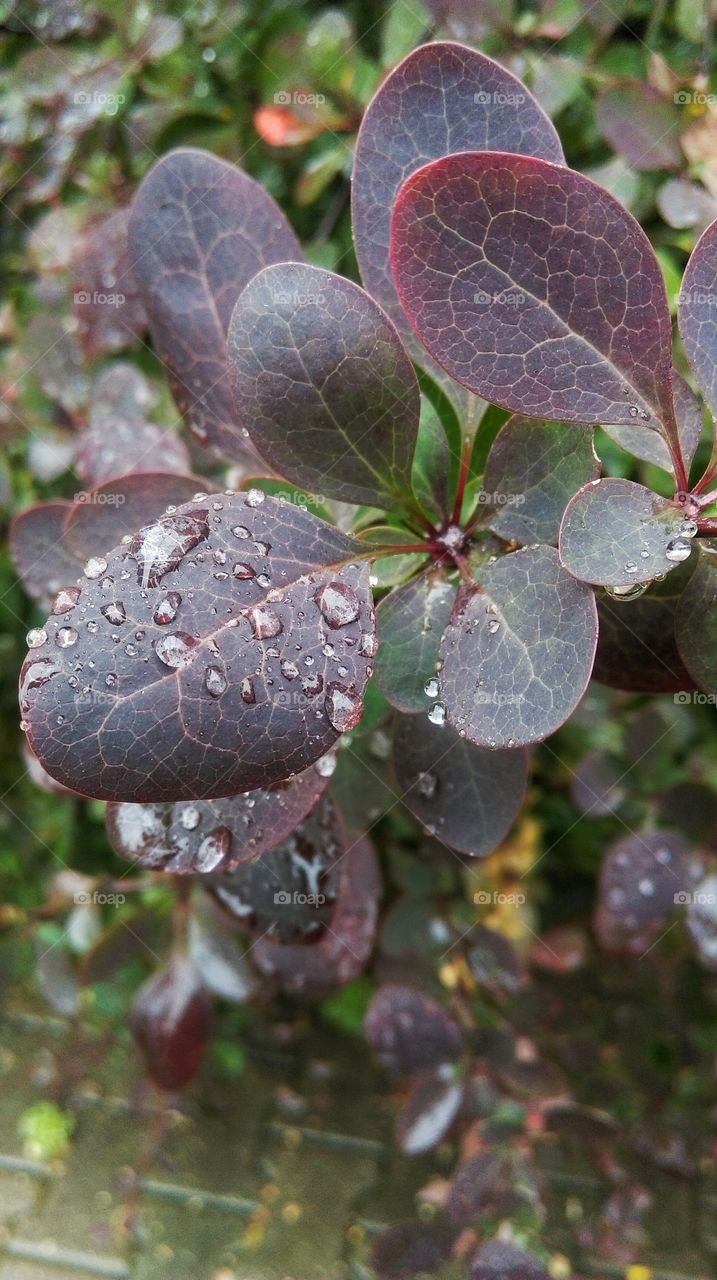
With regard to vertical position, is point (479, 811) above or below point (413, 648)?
below

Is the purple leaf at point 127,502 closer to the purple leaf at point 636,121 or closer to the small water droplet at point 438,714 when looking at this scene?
the small water droplet at point 438,714

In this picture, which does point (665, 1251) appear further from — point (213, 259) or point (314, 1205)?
point (213, 259)

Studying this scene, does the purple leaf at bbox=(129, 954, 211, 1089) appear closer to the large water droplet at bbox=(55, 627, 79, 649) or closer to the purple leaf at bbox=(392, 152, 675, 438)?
the large water droplet at bbox=(55, 627, 79, 649)

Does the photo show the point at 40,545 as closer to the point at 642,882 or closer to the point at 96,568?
the point at 96,568

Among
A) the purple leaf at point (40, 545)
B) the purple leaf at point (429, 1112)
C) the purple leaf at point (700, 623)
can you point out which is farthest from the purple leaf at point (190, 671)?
the purple leaf at point (429, 1112)

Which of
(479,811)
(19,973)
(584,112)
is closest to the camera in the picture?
(479,811)

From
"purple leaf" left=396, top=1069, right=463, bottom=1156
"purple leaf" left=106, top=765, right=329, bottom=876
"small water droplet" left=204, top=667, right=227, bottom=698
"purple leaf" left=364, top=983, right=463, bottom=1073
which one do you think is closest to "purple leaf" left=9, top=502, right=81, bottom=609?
"purple leaf" left=106, top=765, right=329, bottom=876

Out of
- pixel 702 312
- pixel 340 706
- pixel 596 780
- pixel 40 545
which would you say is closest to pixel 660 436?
pixel 702 312

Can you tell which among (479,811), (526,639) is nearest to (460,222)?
(526,639)

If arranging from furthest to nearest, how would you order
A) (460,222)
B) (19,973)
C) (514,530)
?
(19,973) → (514,530) → (460,222)
